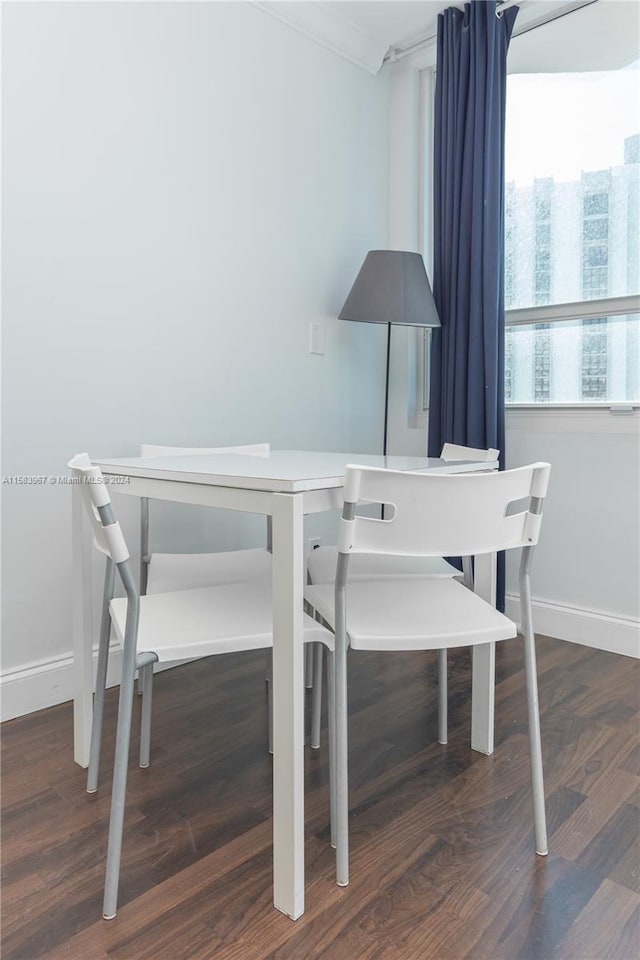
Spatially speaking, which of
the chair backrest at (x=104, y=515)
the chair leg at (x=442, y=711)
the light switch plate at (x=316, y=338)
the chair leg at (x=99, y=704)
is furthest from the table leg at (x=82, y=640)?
the light switch plate at (x=316, y=338)

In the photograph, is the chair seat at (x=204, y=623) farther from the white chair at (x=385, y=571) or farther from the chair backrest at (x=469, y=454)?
the chair backrest at (x=469, y=454)

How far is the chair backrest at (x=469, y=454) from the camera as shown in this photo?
155 centimetres

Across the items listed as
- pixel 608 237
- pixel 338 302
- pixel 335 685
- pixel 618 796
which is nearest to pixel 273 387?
pixel 338 302

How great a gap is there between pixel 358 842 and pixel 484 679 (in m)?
0.52

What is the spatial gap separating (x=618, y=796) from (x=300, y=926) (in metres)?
0.75

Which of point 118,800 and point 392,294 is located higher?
point 392,294

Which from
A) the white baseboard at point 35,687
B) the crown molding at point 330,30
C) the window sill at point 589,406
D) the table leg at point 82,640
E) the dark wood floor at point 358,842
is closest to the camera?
the dark wood floor at point 358,842

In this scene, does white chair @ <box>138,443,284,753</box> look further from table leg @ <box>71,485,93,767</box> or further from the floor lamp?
the floor lamp

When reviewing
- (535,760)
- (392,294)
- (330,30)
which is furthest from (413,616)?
(330,30)

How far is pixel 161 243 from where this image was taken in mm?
2012

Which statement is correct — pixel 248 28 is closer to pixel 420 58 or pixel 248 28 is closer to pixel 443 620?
pixel 420 58

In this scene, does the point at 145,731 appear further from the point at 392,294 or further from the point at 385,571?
the point at 392,294

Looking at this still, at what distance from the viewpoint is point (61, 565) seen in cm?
184

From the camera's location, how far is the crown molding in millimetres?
2311
